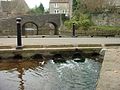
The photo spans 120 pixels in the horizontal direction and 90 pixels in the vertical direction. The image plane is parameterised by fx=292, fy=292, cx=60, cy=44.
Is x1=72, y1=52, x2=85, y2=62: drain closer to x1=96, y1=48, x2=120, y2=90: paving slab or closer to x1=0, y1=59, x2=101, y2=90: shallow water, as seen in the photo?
x1=0, y1=59, x2=101, y2=90: shallow water

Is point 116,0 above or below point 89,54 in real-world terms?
above

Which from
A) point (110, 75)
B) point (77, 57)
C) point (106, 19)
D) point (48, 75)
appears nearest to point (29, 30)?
point (106, 19)

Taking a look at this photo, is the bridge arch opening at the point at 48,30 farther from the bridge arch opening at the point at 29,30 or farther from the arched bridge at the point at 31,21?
the bridge arch opening at the point at 29,30

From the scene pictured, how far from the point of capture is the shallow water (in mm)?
6641

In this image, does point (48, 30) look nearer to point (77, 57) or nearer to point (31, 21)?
point (31, 21)

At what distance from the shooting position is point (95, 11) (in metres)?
42.6

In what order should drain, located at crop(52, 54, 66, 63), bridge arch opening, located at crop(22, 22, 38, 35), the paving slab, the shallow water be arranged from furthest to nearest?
bridge arch opening, located at crop(22, 22, 38, 35), drain, located at crop(52, 54, 66, 63), the shallow water, the paving slab

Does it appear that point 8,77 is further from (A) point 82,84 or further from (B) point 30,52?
(B) point 30,52

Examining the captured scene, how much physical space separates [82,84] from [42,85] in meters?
0.93

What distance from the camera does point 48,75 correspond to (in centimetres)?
784

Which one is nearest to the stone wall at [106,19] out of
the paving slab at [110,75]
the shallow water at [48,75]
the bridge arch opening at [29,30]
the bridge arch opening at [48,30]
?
the bridge arch opening at [48,30]

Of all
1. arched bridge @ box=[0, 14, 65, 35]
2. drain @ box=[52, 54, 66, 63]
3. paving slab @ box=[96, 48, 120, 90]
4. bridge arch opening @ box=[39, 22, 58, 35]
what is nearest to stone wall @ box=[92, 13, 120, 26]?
bridge arch opening @ box=[39, 22, 58, 35]

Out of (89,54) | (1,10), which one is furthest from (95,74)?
(1,10)

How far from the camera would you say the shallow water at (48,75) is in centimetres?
664
